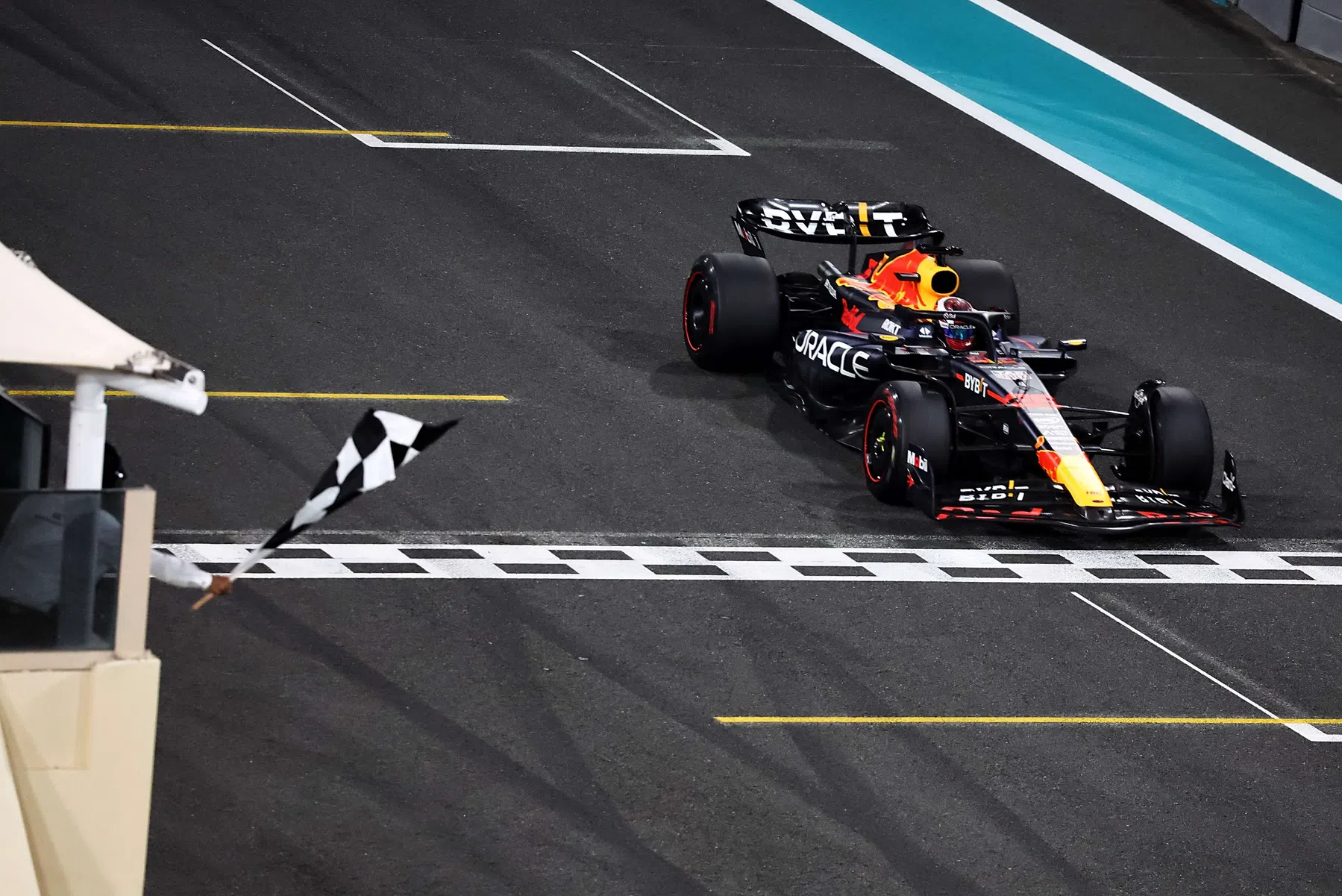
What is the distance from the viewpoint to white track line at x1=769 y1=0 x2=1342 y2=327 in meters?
16.7

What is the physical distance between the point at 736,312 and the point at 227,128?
20.8ft

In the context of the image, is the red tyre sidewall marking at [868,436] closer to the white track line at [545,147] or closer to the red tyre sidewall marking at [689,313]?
the red tyre sidewall marking at [689,313]

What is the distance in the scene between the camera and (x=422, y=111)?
1833 cm

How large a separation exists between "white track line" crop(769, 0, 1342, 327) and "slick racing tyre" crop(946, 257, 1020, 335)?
11.9 feet

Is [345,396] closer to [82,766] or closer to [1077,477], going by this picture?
[1077,477]

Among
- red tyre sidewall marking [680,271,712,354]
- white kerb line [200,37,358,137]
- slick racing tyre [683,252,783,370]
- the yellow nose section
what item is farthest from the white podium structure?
white kerb line [200,37,358,137]

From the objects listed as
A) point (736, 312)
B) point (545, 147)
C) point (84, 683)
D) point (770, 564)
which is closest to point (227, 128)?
point (545, 147)

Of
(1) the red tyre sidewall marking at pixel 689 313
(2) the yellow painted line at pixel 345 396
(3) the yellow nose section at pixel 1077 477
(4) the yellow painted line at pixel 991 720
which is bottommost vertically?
(4) the yellow painted line at pixel 991 720

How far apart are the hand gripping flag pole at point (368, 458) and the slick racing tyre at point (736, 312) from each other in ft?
24.2

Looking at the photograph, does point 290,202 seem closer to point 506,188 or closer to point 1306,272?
point 506,188

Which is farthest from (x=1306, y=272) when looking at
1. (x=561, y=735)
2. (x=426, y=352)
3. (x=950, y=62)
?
(x=561, y=735)

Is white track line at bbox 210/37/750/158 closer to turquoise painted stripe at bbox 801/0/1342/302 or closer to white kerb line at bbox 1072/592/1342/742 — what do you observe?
turquoise painted stripe at bbox 801/0/1342/302

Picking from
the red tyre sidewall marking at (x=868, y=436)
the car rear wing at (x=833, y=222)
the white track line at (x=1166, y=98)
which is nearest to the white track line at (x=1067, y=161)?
the white track line at (x=1166, y=98)

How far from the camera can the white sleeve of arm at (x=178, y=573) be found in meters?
6.02
